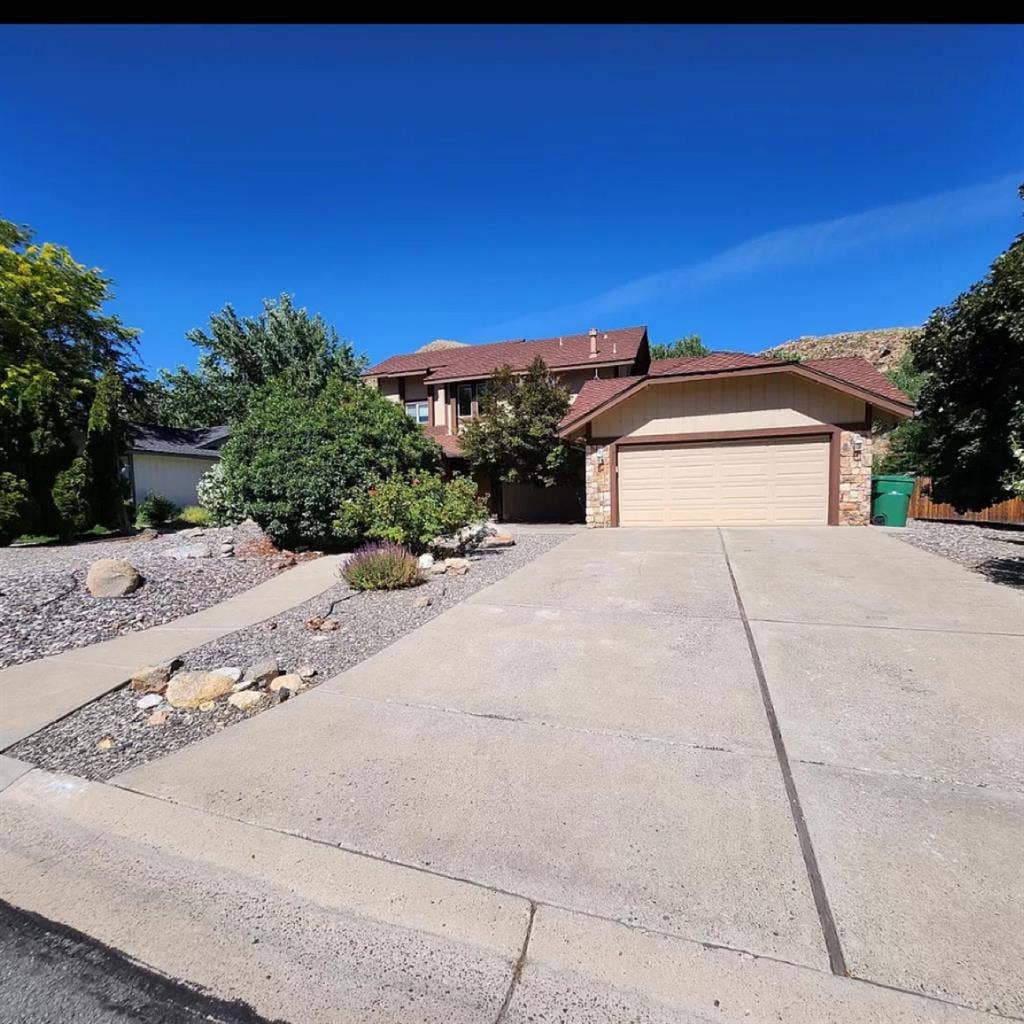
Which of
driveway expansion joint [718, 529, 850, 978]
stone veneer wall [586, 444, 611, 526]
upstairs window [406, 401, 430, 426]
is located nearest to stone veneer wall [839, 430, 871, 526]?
stone veneer wall [586, 444, 611, 526]

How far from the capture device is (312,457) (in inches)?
399

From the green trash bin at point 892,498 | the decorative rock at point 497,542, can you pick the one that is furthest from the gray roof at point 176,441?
the green trash bin at point 892,498

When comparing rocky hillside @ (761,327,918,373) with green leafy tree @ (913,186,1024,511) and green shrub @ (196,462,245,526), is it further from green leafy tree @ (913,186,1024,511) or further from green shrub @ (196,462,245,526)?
green shrub @ (196,462,245,526)

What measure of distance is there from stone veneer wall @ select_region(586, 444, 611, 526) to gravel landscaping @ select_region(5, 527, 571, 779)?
20.9ft

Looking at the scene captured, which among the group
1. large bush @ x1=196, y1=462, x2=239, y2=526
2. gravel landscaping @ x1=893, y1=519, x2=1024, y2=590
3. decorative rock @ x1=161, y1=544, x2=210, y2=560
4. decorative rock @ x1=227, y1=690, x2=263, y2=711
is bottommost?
decorative rock @ x1=227, y1=690, x2=263, y2=711


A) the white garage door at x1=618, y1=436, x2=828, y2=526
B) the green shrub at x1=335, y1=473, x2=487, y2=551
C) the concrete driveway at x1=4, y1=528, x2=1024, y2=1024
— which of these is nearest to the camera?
the concrete driveway at x1=4, y1=528, x2=1024, y2=1024

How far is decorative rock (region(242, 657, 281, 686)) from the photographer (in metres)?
4.33

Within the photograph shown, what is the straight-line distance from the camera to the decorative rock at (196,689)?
13.4 ft

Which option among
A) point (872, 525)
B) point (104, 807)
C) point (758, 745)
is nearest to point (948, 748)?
point (758, 745)

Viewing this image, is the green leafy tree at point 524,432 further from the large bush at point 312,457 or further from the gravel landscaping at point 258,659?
the gravel landscaping at point 258,659

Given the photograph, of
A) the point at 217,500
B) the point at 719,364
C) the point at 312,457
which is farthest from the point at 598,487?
the point at 217,500

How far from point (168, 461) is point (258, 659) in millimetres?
20942

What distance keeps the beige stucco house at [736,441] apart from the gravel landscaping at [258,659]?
6.77 m

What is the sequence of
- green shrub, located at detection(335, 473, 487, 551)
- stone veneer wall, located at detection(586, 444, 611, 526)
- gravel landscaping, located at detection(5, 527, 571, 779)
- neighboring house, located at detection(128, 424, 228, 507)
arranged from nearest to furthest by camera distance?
gravel landscaping, located at detection(5, 527, 571, 779), green shrub, located at detection(335, 473, 487, 551), stone veneer wall, located at detection(586, 444, 611, 526), neighboring house, located at detection(128, 424, 228, 507)
